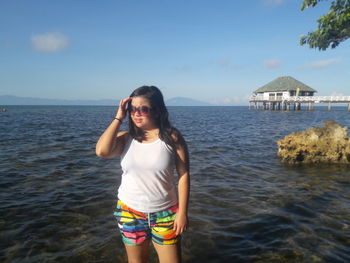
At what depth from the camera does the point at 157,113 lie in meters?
2.50

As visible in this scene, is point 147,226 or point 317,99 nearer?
point 147,226

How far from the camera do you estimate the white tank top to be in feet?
7.63

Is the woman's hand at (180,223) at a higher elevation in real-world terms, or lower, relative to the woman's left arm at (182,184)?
lower

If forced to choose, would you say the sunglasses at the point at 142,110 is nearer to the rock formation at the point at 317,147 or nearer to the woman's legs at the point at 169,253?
the woman's legs at the point at 169,253

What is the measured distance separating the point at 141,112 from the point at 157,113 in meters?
0.18

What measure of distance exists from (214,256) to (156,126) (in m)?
2.56

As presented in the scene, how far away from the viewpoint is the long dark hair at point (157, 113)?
7.77 ft

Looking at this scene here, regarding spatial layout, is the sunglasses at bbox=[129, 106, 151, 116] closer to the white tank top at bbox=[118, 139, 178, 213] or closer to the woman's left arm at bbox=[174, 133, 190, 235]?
the white tank top at bbox=[118, 139, 178, 213]

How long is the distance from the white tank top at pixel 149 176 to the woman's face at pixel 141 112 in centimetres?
22

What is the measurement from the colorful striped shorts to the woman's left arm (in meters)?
0.08

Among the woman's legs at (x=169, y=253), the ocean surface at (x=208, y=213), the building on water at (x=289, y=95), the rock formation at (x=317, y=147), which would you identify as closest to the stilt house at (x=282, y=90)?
the building on water at (x=289, y=95)

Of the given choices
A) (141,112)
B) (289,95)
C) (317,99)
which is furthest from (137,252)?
(289,95)

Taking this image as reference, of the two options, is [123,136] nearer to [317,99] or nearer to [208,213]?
[208,213]

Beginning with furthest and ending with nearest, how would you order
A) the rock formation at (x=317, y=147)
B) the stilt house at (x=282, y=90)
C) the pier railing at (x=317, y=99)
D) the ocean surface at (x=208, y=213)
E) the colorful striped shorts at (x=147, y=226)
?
the stilt house at (x=282, y=90) → the pier railing at (x=317, y=99) → the rock formation at (x=317, y=147) → the ocean surface at (x=208, y=213) → the colorful striped shorts at (x=147, y=226)
